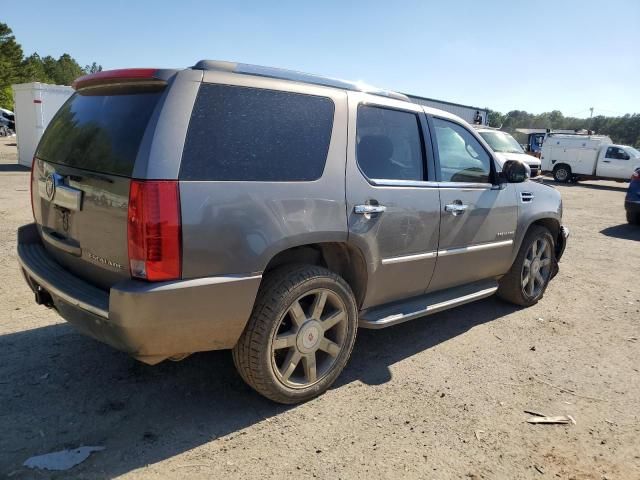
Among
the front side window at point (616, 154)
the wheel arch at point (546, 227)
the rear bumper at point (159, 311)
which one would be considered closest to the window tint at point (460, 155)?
the wheel arch at point (546, 227)

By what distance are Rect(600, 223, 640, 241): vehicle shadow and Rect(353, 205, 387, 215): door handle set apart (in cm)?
816

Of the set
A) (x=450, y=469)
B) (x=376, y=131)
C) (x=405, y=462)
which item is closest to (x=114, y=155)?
(x=376, y=131)

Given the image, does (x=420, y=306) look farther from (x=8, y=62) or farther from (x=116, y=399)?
(x=8, y=62)

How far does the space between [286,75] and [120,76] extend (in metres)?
0.92

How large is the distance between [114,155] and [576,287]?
544cm

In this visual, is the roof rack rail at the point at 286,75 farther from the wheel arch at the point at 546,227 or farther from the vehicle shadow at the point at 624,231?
the vehicle shadow at the point at 624,231

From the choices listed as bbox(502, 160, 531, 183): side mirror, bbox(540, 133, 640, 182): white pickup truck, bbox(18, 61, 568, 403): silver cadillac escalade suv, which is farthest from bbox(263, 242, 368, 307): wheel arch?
bbox(540, 133, 640, 182): white pickup truck

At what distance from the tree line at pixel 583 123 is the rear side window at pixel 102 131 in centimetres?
5143

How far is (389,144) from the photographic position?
3.48 metres

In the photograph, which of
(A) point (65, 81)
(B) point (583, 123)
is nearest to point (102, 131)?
(A) point (65, 81)

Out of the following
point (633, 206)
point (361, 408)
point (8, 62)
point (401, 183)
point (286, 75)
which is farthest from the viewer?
point (8, 62)

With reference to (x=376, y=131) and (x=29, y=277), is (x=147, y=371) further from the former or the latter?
(x=376, y=131)

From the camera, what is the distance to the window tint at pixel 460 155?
3.89 m

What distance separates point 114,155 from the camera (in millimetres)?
2518
